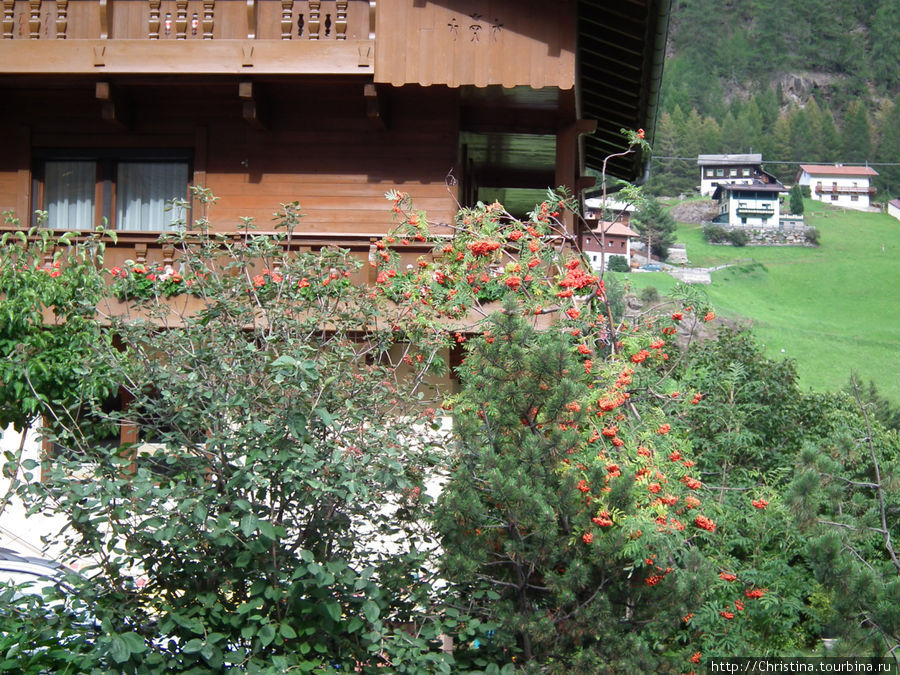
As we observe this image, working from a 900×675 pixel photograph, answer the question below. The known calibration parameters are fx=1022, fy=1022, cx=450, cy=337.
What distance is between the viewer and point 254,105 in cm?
1207

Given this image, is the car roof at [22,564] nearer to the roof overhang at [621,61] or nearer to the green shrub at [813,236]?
the roof overhang at [621,61]

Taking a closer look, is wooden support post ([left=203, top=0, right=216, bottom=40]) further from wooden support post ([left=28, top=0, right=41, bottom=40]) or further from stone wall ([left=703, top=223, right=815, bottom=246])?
stone wall ([left=703, top=223, right=815, bottom=246])

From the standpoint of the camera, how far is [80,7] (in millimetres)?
12094

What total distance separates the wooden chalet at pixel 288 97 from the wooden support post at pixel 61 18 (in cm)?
2

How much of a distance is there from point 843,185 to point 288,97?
4848 inches

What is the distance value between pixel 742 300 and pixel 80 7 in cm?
7467

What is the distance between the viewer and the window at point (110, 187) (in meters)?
13.2

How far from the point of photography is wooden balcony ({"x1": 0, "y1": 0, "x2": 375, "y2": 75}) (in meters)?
11.6

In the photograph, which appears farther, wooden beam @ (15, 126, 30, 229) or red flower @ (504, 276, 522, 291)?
wooden beam @ (15, 126, 30, 229)

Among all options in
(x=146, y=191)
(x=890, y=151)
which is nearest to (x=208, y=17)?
(x=146, y=191)

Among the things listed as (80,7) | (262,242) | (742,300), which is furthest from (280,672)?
(742,300)

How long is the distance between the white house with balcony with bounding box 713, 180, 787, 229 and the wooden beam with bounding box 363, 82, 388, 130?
102 meters

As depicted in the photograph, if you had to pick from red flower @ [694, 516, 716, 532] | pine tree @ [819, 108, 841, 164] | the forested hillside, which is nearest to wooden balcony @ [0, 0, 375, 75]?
red flower @ [694, 516, 716, 532]

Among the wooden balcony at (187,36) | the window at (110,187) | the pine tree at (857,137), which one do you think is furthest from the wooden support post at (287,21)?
the pine tree at (857,137)
